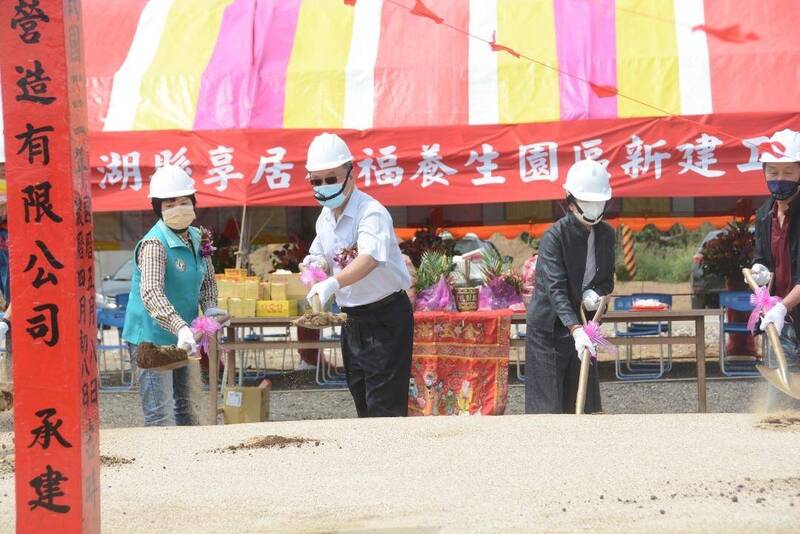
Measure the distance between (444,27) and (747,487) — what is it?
848 cm

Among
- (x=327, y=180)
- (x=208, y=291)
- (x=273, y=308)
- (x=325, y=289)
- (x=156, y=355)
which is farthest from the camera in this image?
(x=273, y=308)

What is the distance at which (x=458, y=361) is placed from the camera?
9.71 metres

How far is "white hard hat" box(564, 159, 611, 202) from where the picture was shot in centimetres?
668

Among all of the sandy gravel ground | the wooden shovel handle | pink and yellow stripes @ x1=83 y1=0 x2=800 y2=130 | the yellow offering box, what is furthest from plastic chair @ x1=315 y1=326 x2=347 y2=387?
the sandy gravel ground

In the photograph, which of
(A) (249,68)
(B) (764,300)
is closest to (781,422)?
(B) (764,300)

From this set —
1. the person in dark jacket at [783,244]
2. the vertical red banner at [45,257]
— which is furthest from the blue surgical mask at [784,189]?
the vertical red banner at [45,257]

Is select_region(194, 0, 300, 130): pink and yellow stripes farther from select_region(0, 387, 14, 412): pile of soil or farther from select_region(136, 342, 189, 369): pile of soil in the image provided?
select_region(0, 387, 14, 412): pile of soil

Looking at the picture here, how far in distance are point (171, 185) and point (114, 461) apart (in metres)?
1.65

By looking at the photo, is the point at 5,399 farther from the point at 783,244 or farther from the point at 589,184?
the point at 783,244

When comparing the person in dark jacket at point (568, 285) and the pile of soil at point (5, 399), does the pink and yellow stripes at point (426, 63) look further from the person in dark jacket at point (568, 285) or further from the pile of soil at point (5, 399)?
the pile of soil at point (5, 399)

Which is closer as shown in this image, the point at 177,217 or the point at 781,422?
the point at 781,422

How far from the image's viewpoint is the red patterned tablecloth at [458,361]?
9641 millimetres

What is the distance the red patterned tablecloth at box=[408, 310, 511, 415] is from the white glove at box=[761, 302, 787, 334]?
135 inches

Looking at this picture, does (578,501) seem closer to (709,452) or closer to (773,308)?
(709,452)
